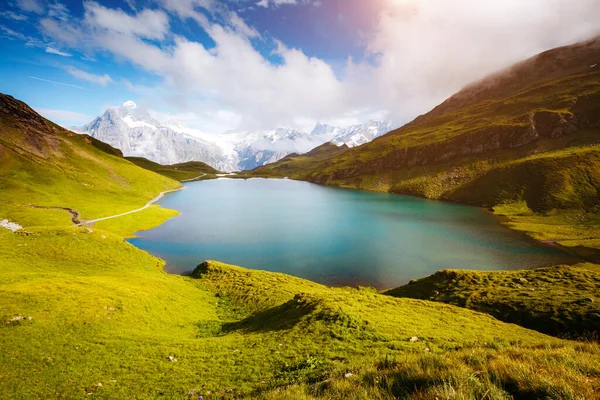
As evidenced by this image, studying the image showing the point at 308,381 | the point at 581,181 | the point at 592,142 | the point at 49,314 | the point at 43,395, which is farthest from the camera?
the point at 592,142

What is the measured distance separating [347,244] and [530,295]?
4421 cm

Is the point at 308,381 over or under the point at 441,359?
Result: under

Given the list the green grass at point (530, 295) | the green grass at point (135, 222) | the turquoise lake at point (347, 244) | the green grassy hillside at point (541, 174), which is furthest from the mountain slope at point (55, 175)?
the green grassy hillside at point (541, 174)

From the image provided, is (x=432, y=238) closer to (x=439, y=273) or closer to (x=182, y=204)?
(x=439, y=273)

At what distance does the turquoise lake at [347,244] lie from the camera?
187 feet

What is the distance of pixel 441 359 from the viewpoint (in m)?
9.43

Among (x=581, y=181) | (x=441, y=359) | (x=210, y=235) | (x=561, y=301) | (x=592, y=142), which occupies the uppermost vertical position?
(x=592, y=142)

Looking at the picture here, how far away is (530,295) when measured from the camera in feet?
98.5

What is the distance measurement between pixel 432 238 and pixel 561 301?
5429 centimetres

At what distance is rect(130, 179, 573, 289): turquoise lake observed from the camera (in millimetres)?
56969

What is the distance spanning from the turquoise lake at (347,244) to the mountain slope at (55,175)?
35799 millimetres

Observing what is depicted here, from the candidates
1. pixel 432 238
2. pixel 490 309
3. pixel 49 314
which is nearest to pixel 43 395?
pixel 49 314

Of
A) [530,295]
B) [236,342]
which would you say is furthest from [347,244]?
[236,342]

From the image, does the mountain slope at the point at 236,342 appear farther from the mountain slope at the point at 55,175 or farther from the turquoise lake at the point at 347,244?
the mountain slope at the point at 55,175
